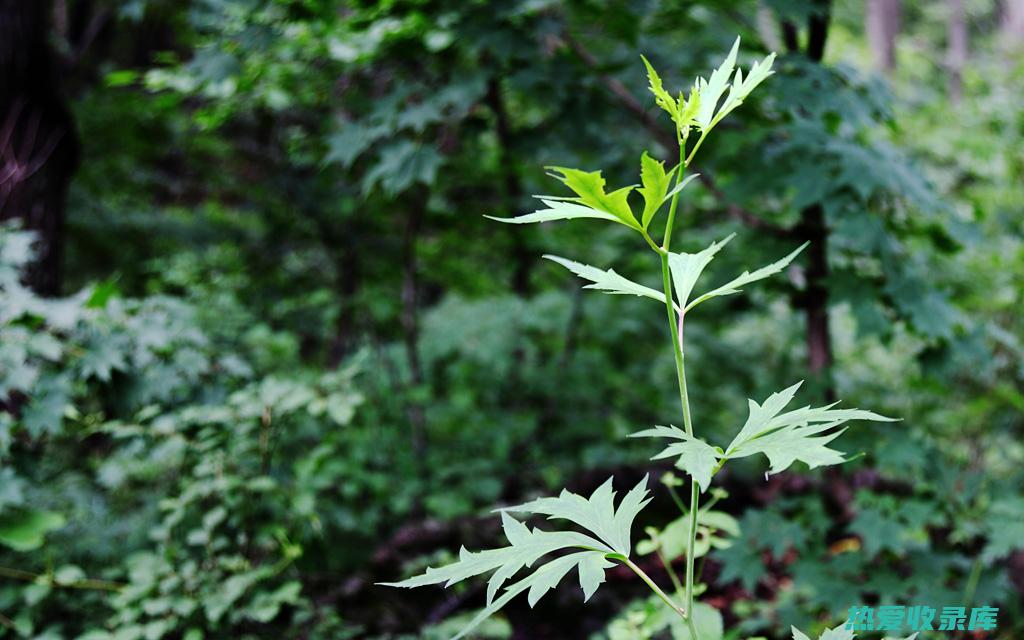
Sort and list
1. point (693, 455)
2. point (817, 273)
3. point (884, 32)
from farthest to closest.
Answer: point (884, 32)
point (817, 273)
point (693, 455)

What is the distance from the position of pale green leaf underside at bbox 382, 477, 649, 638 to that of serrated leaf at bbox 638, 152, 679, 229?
34 cm

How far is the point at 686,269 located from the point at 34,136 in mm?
3310

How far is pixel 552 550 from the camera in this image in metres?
0.77

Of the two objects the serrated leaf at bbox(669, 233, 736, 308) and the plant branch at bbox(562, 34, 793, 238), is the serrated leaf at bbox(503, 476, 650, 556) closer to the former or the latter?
the serrated leaf at bbox(669, 233, 736, 308)

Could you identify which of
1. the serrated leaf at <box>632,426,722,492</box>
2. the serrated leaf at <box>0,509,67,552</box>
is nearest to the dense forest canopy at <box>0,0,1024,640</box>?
the serrated leaf at <box>0,509,67,552</box>

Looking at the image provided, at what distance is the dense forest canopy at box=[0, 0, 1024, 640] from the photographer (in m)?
1.76

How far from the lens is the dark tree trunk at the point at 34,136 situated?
2.87 metres

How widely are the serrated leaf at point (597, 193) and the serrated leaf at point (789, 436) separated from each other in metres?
0.28

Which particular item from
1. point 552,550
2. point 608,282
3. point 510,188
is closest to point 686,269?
point 608,282

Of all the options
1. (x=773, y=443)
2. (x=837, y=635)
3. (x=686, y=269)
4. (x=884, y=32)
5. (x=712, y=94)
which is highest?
(x=884, y=32)

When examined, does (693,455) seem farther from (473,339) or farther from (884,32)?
(884,32)

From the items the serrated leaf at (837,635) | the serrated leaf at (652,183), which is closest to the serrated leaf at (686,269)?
the serrated leaf at (652,183)

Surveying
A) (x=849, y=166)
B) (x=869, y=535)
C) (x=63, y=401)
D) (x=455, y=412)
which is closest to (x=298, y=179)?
(x=455, y=412)

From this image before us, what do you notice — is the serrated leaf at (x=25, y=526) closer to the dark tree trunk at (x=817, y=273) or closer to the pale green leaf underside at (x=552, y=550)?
the pale green leaf underside at (x=552, y=550)
